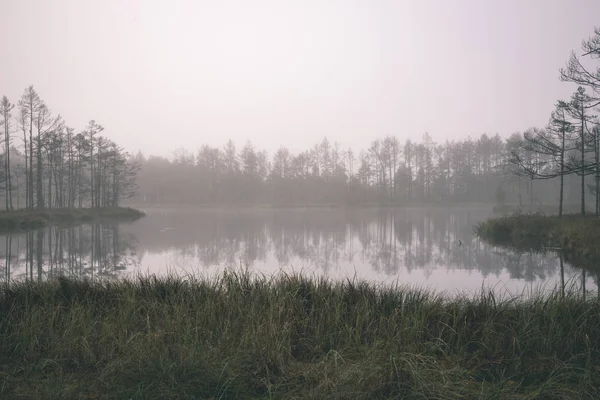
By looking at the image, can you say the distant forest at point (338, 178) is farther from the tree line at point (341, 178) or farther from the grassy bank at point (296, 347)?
the grassy bank at point (296, 347)

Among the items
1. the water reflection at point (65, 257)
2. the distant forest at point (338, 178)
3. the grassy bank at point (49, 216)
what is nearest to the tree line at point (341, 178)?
the distant forest at point (338, 178)

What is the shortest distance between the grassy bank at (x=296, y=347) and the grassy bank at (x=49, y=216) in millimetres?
23978

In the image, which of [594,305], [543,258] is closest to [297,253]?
[543,258]

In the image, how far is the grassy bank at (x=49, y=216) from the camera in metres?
25.3

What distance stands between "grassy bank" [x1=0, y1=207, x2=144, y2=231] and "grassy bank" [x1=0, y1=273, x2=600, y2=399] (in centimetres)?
2398

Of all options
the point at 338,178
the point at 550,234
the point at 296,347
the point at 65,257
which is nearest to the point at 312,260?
the point at 65,257

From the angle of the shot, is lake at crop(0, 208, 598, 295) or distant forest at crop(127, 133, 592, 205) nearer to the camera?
lake at crop(0, 208, 598, 295)

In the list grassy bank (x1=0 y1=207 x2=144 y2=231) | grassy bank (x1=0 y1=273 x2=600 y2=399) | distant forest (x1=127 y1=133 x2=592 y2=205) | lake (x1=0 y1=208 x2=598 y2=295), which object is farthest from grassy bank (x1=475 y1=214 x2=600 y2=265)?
distant forest (x1=127 y1=133 x2=592 y2=205)

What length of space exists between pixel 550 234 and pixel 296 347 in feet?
57.0

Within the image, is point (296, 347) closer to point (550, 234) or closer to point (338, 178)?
point (550, 234)

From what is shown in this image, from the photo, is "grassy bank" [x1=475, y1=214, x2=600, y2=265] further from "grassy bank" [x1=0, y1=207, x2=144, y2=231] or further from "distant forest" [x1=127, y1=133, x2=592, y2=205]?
"distant forest" [x1=127, y1=133, x2=592, y2=205]

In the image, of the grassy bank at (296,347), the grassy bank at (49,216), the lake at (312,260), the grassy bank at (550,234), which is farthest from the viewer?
the grassy bank at (49,216)

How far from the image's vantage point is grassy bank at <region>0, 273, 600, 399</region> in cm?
321

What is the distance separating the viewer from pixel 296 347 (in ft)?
13.8
